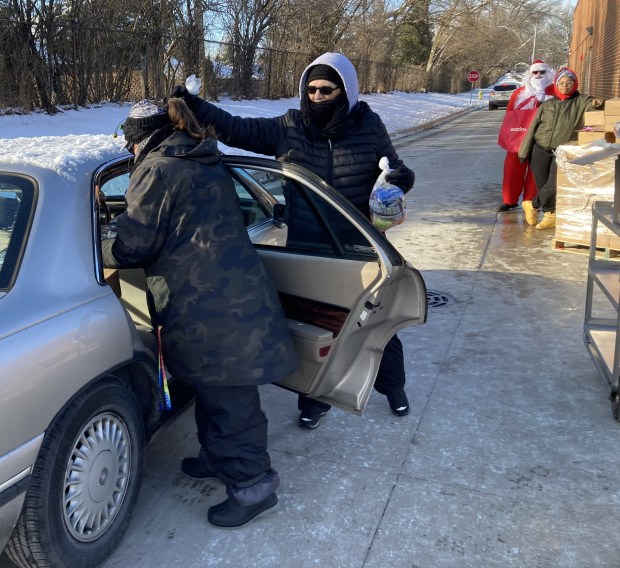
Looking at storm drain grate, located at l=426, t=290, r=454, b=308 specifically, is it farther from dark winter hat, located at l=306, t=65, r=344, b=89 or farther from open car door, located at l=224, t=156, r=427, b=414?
dark winter hat, located at l=306, t=65, r=344, b=89

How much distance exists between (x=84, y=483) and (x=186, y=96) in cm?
176

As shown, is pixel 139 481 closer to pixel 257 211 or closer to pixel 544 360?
pixel 257 211

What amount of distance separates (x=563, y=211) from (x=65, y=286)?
5654mm

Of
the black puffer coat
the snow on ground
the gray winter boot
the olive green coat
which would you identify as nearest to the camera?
the gray winter boot

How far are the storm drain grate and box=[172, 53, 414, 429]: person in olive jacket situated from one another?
6.33 feet

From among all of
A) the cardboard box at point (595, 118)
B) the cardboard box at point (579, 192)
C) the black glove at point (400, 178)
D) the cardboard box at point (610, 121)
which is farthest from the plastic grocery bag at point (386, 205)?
the cardboard box at point (595, 118)

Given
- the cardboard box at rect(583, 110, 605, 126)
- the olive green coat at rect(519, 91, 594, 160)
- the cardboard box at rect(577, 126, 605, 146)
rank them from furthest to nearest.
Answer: the olive green coat at rect(519, 91, 594, 160) < the cardboard box at rect(583, 110, 605, 126) < the cardboard box at rect(577, 126, 605, 146)

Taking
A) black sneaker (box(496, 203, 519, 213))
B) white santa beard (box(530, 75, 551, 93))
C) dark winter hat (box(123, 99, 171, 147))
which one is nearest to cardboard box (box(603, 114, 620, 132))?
white santa beard (box(530, 75, 551, 93))

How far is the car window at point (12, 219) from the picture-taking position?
→ 2.21 meters

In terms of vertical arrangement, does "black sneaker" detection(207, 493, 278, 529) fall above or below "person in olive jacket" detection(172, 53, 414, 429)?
below

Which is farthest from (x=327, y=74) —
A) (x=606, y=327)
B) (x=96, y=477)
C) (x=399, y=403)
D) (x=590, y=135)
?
(x=590, y=135)

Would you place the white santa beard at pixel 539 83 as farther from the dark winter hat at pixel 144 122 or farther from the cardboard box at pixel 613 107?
the dark winter hat at pixel 144 122

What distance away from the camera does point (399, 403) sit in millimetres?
3562

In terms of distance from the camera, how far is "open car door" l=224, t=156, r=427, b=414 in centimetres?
286
